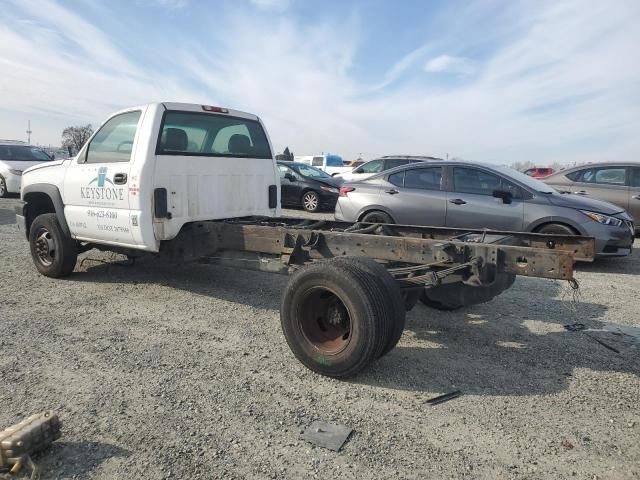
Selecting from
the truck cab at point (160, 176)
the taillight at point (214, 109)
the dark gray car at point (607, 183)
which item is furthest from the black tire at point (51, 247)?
the dark gray car at point (607, 183)

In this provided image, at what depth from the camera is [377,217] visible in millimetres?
8414

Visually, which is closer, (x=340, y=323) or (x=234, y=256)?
(x=340, y=323)

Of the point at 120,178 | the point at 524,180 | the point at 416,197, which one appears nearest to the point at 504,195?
the point at 524,180

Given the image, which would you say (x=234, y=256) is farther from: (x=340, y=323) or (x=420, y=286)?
(x=420, y=286)

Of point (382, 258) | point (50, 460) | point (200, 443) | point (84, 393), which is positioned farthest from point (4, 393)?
point (382, 258)

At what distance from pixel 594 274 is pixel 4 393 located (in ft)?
23.1

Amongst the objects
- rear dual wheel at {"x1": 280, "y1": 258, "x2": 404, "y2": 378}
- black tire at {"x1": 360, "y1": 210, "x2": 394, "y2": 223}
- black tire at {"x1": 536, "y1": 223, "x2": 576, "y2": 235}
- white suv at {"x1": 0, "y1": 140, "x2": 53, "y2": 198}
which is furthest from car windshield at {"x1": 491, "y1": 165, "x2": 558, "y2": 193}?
white suv at {"x1": 0, "y1": 140, "x2": 53, "y2": 198}

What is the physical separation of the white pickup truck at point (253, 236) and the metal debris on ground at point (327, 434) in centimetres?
Result: 53

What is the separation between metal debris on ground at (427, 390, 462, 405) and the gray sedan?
445 centimetres

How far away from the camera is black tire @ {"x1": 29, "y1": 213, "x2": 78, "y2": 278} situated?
5.88 metres

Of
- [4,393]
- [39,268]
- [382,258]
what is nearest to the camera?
[4,393]

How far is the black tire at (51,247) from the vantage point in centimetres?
588

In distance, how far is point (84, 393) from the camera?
10.7ft

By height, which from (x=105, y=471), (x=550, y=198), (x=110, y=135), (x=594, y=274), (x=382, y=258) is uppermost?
(x=110, y=135)
